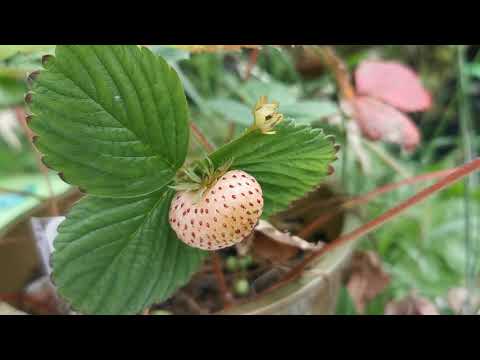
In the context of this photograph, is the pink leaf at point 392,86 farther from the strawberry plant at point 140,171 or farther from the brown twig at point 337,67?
the strawberry plant at point 140,171

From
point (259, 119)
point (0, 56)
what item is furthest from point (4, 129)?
point (259, 119)

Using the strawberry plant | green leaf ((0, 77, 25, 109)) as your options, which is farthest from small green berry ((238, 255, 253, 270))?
green leaf ((0, 77, 25, 109))

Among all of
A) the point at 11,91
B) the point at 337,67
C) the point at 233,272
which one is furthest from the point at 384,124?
the point at 11,91

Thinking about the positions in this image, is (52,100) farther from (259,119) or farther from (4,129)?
(4,129)

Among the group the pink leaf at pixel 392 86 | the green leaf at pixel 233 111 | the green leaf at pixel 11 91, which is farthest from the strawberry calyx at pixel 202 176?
the green leaf at pixel 11 91

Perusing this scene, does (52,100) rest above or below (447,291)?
above

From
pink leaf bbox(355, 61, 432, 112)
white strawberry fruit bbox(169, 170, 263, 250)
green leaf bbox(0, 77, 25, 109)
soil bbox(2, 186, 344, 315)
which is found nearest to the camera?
white strawberry fruit bbox(169, 170, 263, 250)

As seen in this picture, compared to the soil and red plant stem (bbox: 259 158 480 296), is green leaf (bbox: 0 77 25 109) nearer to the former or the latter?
the soil
